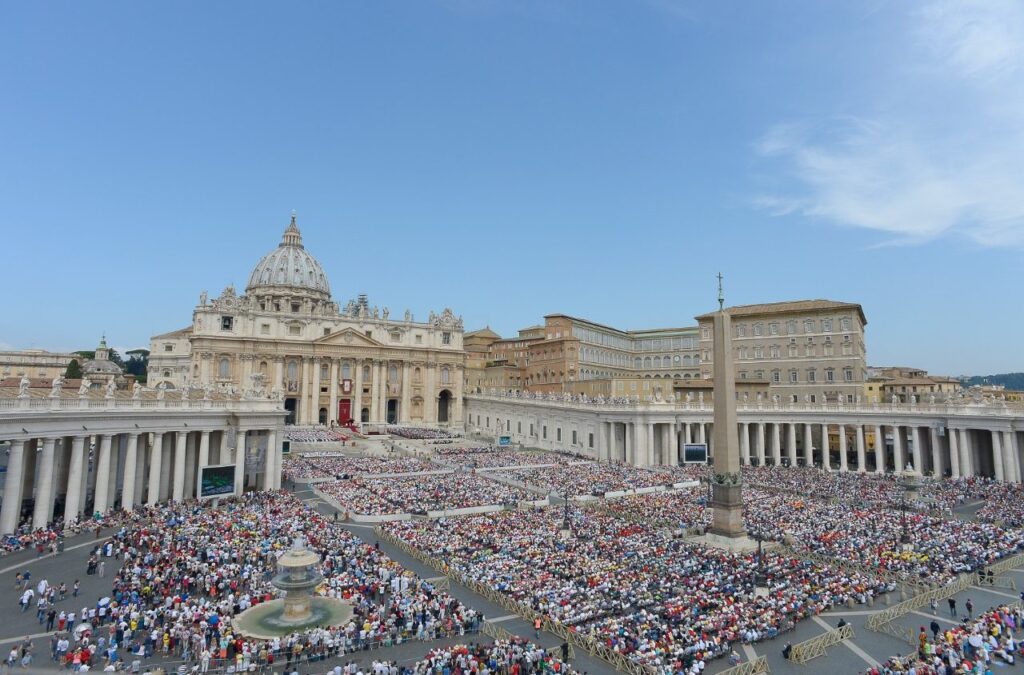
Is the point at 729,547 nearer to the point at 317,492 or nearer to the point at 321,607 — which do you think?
the point at 321,607

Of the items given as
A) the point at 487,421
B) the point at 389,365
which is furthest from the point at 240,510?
the point at 389,365

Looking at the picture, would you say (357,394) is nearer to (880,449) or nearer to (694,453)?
(694,453)

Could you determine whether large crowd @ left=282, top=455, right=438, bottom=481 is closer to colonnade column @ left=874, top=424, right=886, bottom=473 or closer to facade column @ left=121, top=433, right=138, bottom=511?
facade column @ left=121, top=433, right=138, bottom=511

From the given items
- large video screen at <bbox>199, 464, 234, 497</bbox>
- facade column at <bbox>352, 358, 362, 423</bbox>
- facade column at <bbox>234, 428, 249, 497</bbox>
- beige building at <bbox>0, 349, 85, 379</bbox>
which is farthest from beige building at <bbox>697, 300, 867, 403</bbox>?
beige building at <bbox>0, 349, 85, 379</bbox>

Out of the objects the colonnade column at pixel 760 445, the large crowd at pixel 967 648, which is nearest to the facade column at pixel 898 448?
the colonnade column at pixel 760 445

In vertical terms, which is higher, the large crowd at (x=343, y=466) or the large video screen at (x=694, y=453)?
the large video screen at (x=694, y=453)

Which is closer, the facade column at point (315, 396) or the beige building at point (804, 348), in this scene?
the beige building at point (804, 348)

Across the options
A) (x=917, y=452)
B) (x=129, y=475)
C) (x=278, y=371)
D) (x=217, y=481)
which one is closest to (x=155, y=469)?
(x=129, y=475)

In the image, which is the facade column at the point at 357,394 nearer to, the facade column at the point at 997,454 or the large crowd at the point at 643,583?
the large crowd at the point at 643,583
